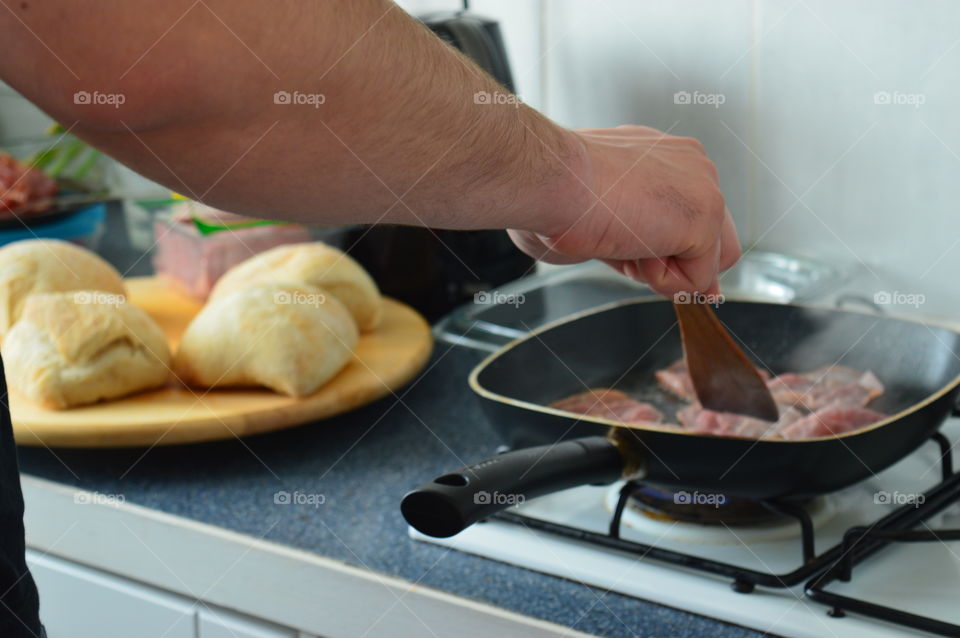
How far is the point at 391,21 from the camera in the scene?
1.75ft

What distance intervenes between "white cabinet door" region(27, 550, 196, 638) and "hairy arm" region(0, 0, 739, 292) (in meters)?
0.42

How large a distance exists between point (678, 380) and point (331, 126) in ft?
1.83

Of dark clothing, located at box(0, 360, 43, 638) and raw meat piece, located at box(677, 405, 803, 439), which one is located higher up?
dark clothing, located at box(0, 360, 43, 638)

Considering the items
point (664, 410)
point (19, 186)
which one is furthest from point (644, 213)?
point (19, 186)

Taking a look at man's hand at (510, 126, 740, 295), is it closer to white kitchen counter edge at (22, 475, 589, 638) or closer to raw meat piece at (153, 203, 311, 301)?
white kitchen counter edge at (22, 475, 589, 638)

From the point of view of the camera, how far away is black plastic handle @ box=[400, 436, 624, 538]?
24.0 inches

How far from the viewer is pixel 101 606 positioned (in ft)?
2.89

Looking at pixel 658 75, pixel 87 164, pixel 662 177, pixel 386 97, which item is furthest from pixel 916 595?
pixel 87 164

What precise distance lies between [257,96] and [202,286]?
85cm

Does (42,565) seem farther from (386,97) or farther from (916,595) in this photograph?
(916,595)

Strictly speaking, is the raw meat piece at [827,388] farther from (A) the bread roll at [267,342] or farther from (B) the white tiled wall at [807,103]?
(A) the bread roll at [267,342]

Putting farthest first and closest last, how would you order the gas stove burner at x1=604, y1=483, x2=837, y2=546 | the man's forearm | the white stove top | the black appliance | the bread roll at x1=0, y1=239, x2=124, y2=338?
the black appliance → the bread roll at x1=0, y1=239, x2=124, y2=338 → the gas stove burner at x1=604, y1=483, x2=837, y2=546 → the white stove top → the man's forearm

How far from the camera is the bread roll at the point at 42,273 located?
43.3 inches

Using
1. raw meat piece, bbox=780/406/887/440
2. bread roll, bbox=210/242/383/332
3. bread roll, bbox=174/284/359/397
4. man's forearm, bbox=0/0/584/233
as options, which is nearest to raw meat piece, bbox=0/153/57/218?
bread roll, bbox=210/242/383/332
